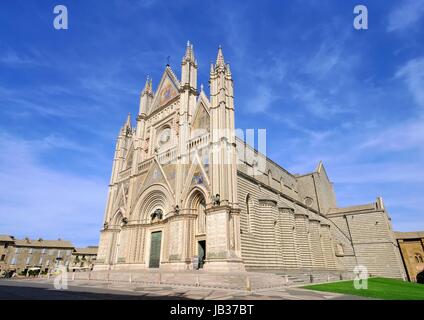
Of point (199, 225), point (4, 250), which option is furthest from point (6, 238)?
point (199, 225)

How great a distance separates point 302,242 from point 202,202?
12.9 m

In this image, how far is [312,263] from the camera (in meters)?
27.2

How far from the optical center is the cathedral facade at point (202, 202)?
63.8 feet

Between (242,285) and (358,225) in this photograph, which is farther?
(358,225)

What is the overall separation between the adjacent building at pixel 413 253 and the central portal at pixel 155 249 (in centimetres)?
4213

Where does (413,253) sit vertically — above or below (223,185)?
below

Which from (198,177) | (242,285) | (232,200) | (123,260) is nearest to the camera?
(242,285)

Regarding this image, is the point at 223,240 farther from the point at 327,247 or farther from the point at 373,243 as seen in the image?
the point at 373,243

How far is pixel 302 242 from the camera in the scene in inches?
1062

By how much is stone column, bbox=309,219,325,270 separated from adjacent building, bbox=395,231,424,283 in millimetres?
23328

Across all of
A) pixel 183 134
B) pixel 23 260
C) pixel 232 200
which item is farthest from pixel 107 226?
pixel 23 260

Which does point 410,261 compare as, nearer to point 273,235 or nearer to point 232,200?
point 273,235

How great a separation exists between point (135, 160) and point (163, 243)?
11860mm
